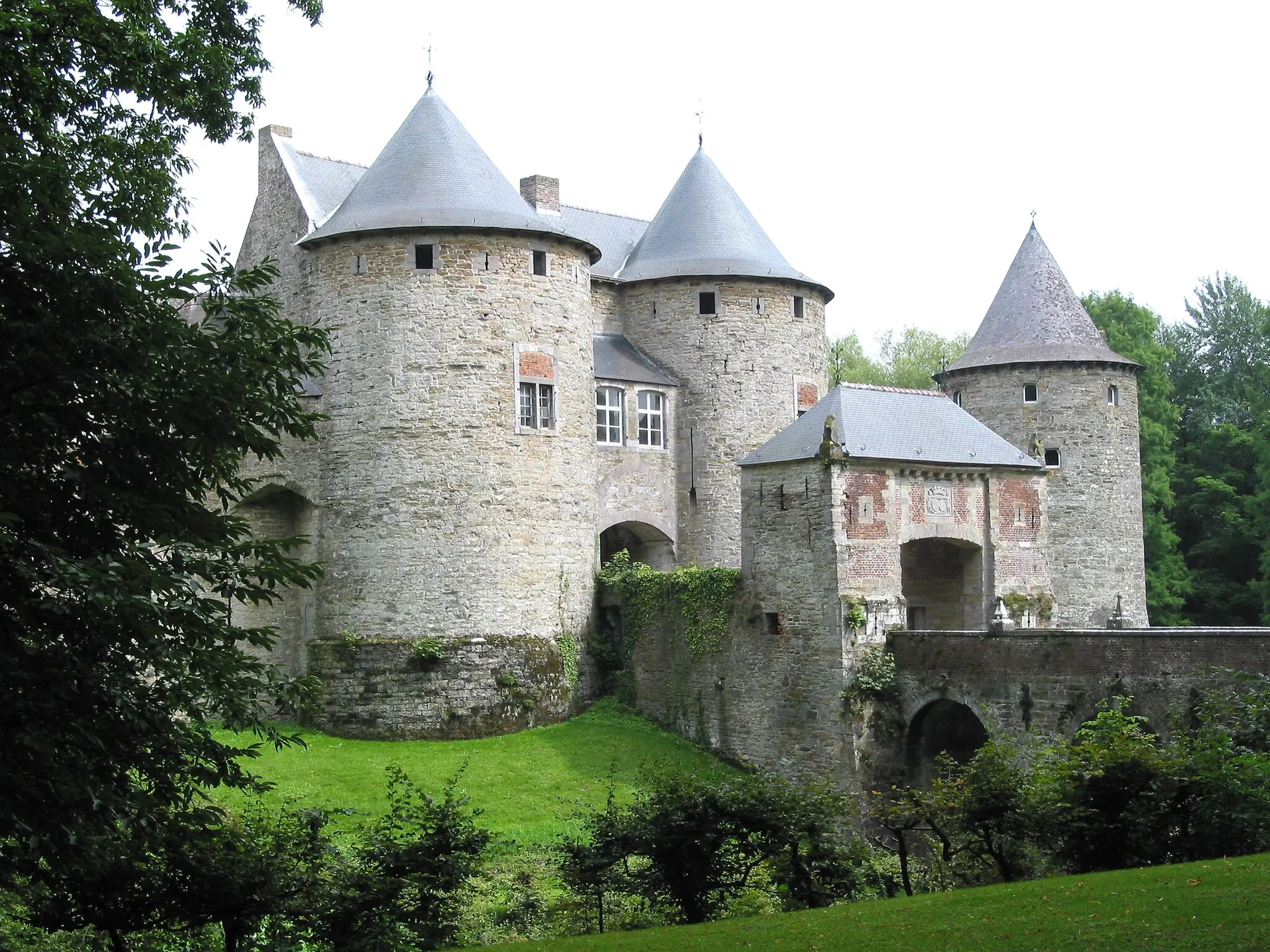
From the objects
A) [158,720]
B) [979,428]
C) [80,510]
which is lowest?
[158,720]

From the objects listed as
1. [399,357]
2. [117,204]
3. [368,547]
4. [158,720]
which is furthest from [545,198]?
[158,720]

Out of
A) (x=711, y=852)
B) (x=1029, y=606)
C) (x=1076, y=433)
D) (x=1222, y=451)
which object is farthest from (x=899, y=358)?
(x=711, y=852)

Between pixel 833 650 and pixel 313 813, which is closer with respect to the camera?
pixel 313 813

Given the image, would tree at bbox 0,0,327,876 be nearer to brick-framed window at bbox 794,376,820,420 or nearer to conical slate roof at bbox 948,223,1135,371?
brick-framed window at bbox 794,376,820,420

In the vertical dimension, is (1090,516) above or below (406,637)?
above

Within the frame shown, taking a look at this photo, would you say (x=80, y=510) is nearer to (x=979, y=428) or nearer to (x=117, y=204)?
(x=117, y=204)

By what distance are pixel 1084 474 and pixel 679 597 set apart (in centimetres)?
1189

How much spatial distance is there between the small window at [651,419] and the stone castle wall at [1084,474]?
318 inches

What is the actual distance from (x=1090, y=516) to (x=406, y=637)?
16.8 metres

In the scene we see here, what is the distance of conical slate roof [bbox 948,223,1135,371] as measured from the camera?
3697 centimetres

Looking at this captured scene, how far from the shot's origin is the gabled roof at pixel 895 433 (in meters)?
27.8


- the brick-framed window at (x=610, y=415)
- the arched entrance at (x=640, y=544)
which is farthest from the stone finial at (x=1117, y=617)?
the brick-framed window at (x=610, y=415)

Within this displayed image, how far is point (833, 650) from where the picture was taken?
2675cm

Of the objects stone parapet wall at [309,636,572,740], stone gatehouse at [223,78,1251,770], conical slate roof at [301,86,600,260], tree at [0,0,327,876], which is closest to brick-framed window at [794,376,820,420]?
stone gatehouse at [223,78,1251,770]
